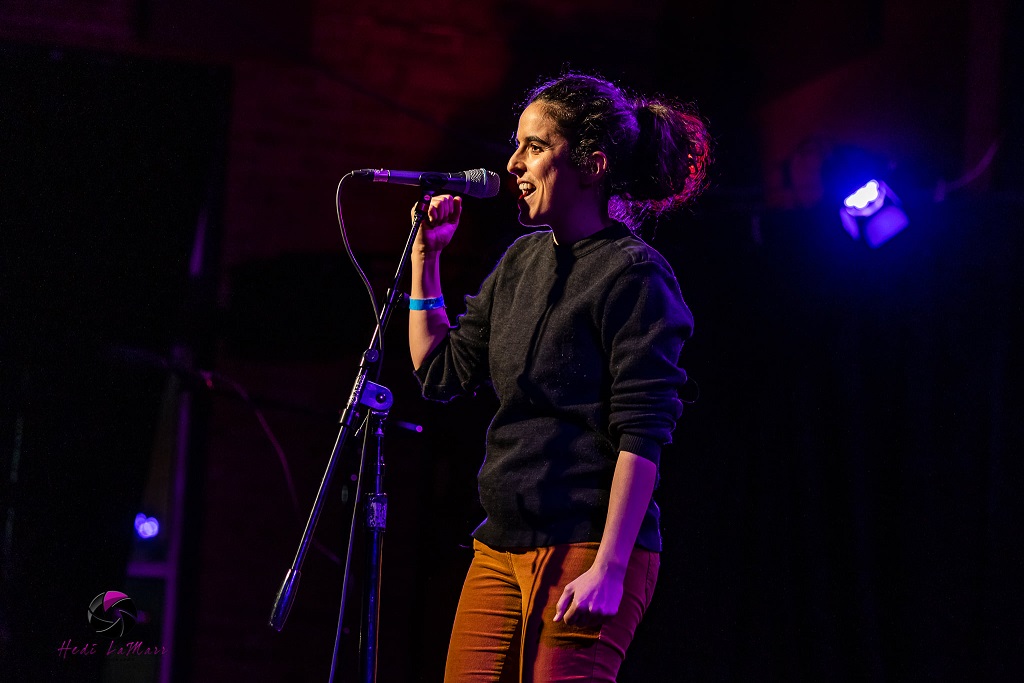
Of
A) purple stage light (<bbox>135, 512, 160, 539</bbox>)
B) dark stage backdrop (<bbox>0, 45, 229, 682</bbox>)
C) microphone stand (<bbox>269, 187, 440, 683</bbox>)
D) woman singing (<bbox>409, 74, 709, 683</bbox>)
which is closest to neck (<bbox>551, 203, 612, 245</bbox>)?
woman singing (<bbox>409, 74, 709, 683</bbox>)

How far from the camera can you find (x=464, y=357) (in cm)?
200

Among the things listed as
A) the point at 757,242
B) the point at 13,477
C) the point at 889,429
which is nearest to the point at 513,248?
the point at 757,242

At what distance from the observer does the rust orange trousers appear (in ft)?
5.06

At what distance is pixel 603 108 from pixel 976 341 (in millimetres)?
1644

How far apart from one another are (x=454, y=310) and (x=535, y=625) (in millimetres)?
1992

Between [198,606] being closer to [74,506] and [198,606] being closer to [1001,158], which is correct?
[74,506]

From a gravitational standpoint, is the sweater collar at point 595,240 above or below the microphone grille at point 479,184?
below

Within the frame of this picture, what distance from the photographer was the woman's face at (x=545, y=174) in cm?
183

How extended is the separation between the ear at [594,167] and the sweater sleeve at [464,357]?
289 millimetres

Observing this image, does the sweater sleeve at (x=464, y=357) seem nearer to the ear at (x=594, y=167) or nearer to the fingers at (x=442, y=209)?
the fingers at (x=442, y=209)

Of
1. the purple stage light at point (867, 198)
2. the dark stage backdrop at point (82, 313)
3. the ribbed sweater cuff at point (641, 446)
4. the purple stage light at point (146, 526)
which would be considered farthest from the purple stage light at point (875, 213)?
the purple stage light at point (146, 526)

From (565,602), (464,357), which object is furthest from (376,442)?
(565,602)

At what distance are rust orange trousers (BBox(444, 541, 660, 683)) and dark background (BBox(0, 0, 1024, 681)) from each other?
1.13 metres

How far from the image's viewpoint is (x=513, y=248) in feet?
6.60
